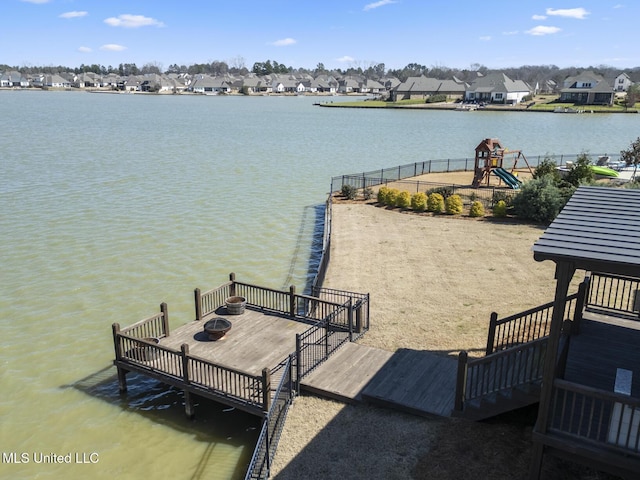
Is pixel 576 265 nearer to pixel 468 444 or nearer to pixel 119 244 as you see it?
pixel 468 444

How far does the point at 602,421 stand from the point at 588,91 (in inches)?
5604

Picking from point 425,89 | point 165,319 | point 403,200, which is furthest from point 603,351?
point 425,89

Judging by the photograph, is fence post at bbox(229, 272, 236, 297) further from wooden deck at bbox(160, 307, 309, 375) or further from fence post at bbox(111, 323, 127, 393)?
fence post at bbox(111, 323, 127, 393)

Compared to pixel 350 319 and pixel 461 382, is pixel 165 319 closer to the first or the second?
pixel 350 319

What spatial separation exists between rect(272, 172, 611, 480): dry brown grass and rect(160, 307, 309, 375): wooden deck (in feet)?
6.35

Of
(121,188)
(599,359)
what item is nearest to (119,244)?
(121,188)

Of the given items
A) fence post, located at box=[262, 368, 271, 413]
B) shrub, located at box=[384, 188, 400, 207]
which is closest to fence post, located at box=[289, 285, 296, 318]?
fence post, located at box=[262, 368, 271, 413]

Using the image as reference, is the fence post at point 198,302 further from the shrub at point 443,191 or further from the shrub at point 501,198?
the shrub at point 443,191

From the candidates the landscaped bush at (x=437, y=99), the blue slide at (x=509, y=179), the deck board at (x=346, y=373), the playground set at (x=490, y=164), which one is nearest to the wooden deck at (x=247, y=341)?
the deck board at (x=346, y=373)

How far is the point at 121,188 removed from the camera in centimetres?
3847

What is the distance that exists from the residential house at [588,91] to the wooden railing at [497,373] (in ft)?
456

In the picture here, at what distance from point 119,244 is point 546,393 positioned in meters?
22.0

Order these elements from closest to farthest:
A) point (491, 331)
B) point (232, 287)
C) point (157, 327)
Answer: point (491, 331)
point (157, 327)
point (232, 287)

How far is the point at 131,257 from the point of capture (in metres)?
24.0
